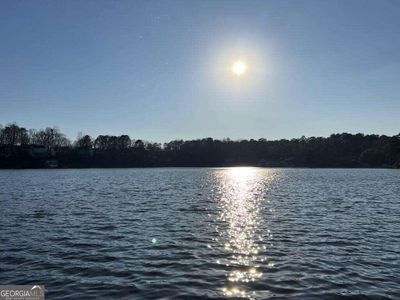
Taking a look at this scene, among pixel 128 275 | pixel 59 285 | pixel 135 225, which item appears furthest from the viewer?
pixel 135 225

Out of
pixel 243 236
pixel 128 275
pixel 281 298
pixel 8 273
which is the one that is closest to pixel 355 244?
pixel 243 236

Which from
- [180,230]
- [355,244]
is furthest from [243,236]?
[355,244]

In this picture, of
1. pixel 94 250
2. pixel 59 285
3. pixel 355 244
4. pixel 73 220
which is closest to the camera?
pixel 59 285

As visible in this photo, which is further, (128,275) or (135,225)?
(135,225)

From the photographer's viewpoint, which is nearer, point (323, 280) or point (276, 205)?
point (323, 280)

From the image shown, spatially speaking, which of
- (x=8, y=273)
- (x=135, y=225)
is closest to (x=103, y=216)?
(x=135, y=225)

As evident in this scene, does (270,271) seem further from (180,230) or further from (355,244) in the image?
(180,230)

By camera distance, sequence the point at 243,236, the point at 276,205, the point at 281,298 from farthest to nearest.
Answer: the point at 276,205 < the point at 243,236 < the point at 281,298

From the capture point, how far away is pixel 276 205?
53188 mm

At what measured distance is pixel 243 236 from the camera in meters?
31.2

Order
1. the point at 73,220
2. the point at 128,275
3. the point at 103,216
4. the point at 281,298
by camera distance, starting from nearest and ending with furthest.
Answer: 1. the point at 281,298
2. the point at 128,275
3. the point at 73,220
4. the point at 103,216

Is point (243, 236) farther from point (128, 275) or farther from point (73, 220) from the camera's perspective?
point (73, 220)

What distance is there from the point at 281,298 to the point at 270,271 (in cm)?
422

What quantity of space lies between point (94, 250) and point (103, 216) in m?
15.6
